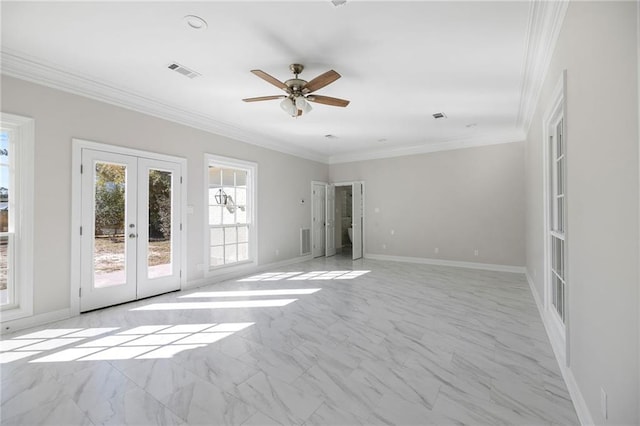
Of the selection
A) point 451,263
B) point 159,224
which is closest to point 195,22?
point 159,224

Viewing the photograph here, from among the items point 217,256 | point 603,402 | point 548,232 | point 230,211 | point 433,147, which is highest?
point 433,147

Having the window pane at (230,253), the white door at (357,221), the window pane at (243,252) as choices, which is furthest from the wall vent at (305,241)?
the window pane at (230,253)

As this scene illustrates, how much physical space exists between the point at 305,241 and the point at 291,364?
518cm

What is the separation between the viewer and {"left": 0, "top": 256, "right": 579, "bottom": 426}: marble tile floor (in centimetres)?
186

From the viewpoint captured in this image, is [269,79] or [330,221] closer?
[269,79]

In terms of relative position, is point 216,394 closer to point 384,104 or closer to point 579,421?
point 579,421

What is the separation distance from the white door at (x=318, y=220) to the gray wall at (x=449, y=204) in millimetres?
941

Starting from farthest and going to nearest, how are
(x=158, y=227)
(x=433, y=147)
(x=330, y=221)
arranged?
Result: (x=330, y=221) → (x=433, y=147) → (x=158, y=227)

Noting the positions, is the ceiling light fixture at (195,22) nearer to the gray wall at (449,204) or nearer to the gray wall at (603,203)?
the gray wall at (603,203)

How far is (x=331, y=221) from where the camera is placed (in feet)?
27.8

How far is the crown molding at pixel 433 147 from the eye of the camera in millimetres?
6047

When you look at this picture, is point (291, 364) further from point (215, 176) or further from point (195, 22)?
point (215, 176)

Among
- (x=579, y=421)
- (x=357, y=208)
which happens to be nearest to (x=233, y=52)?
(x=579, y=421)

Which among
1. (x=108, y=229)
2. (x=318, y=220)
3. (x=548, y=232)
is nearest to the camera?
(x=548, y=232)
